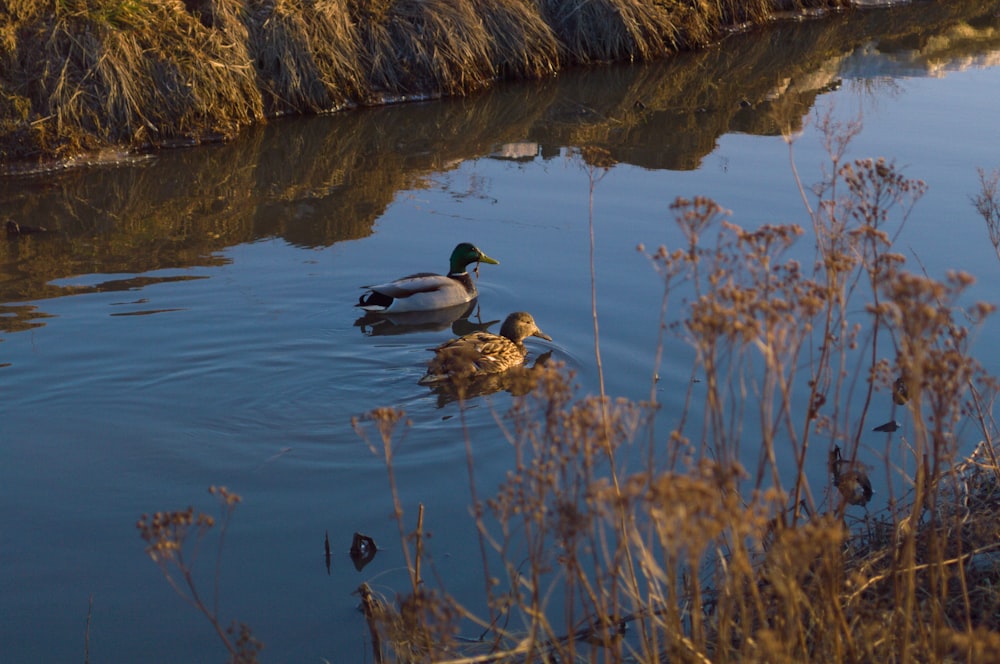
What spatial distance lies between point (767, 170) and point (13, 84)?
23.4ft

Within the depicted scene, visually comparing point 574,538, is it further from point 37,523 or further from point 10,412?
point 10,412

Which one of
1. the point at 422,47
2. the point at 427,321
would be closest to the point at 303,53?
the point at 422,47

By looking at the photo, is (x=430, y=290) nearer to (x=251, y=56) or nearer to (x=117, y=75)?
(x=117, y=75)

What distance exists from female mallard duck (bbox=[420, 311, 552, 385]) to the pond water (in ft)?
0.63

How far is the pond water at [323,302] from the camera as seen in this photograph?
479 centimetres

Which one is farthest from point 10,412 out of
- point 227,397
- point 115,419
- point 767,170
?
point 767,170

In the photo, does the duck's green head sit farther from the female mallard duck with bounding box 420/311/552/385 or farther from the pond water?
the female mallard duck with bounding box 420/311/552/385

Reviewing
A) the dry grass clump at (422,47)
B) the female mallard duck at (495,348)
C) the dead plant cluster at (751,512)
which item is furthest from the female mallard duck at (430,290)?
the dry grass clump at (422,47)

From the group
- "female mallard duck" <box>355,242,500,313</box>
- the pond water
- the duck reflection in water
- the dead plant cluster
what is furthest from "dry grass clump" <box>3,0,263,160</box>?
the dead plant cluster

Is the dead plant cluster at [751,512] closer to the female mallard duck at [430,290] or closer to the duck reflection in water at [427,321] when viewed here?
the duck reflection in water at [427,321]

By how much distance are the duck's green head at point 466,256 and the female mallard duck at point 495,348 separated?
1.17 meters

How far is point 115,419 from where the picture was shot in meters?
6.35

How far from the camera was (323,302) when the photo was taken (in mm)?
8180

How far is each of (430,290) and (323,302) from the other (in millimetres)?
776
